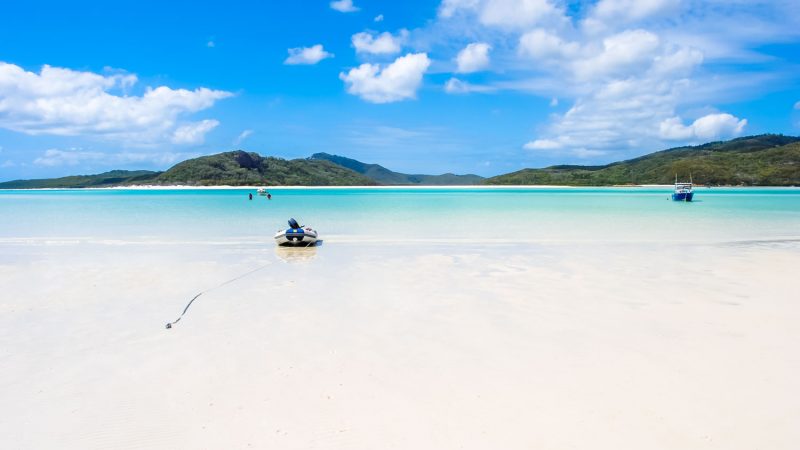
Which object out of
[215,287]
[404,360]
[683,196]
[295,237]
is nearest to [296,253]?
[295,237]

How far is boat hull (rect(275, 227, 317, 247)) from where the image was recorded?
20953 mm

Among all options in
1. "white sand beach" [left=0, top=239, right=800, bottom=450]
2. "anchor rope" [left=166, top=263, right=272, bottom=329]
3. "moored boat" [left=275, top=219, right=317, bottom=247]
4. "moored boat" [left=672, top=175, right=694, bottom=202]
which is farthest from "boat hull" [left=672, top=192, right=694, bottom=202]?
"anchor rope" [left=166, top=263, right=272, bottom=329]

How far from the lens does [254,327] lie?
917cm

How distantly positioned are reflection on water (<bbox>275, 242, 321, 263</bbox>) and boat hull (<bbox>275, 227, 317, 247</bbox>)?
32 cm

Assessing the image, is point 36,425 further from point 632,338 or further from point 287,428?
point 632,338

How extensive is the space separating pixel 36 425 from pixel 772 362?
9.48m

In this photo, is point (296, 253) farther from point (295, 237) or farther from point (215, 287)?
point (215, 287)

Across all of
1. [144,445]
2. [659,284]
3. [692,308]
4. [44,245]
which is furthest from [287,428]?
[44,245]

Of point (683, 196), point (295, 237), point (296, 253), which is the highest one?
point (683, 196)

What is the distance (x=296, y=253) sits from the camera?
759 inches

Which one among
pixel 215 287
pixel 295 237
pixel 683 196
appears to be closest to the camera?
pixel 215 287

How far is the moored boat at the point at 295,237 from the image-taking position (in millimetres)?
20953

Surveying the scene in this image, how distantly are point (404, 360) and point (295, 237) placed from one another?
47.1 feet

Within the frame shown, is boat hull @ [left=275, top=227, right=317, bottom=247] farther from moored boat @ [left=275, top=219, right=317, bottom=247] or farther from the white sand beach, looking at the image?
the white sand beach
